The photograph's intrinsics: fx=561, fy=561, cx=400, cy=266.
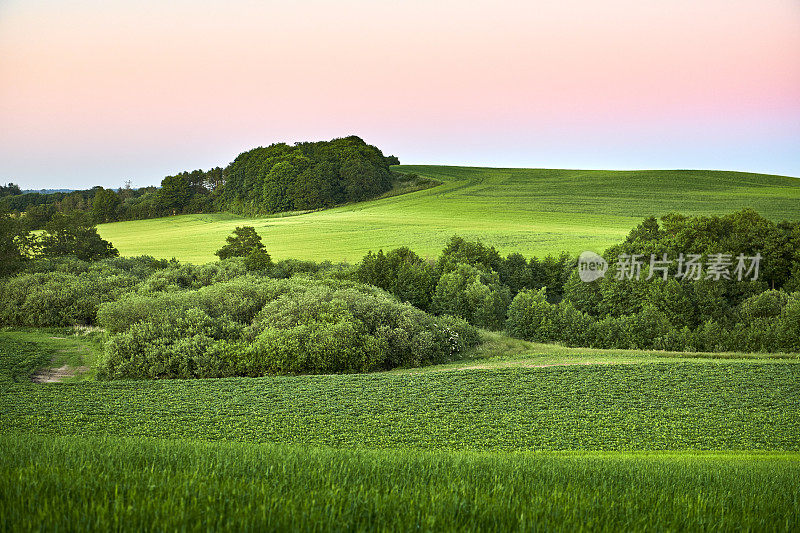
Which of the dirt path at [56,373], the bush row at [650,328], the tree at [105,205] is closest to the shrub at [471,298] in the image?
the bush row at [650,328]

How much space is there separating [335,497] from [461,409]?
16.4 metres

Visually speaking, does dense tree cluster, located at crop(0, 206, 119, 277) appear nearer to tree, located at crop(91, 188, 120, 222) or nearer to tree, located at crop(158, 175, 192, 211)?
tree, located at crop(91, 188, 120, 222)

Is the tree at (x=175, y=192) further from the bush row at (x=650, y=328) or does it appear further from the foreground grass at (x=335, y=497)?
the foreground grass at (x=335, y=497)

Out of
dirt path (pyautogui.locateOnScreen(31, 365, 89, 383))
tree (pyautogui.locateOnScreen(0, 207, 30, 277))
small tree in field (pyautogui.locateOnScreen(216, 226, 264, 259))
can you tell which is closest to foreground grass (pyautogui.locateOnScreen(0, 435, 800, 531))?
dirt path (pyautogui.locateOnScreen(31, 365, 89, 383))

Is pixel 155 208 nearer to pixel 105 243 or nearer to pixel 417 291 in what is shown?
pixel 105 243

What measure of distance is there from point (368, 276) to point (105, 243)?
29.0 metres

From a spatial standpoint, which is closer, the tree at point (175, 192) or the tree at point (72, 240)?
the tree at point (72, 240)

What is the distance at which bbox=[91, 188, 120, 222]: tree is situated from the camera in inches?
3831

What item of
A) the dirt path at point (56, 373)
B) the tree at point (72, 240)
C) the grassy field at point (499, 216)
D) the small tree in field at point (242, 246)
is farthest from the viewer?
the grassy field at point (499, 216)

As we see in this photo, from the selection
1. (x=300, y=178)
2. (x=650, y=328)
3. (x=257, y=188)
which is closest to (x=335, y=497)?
(x=650, y=328)

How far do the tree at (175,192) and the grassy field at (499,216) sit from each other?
6.45 m

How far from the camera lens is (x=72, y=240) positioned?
57.0m

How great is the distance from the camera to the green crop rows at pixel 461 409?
57.1 ft

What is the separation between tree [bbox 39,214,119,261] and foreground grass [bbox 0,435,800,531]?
54812 millimetres
